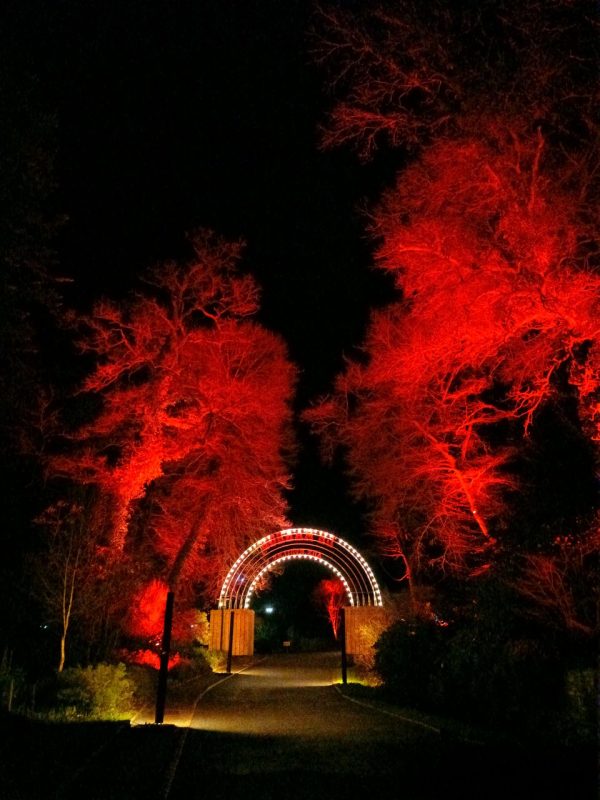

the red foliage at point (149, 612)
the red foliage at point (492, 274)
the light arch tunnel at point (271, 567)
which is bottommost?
the red foliage at point (149, 612)

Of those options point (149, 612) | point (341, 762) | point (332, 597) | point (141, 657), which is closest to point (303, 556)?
point (149, 612)

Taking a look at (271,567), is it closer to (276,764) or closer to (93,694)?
(93,694)

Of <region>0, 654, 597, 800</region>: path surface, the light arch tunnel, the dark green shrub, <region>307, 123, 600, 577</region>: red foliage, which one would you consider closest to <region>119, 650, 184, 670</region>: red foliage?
<region>0, 654, 597, 800</region>: path surface

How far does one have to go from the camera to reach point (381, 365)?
15891 mm

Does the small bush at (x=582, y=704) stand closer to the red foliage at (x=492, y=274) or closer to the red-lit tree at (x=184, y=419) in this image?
the red foliage at (x=492, y=274)

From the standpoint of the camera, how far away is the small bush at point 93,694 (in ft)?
35.0

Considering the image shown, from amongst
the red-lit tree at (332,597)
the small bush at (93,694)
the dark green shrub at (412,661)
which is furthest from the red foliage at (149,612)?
the red-lit tree at (332,597)

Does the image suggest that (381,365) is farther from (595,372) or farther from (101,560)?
(101,560)

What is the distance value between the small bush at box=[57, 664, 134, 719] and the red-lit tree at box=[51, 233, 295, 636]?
7098 millimetres

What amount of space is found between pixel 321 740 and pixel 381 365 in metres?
8.57

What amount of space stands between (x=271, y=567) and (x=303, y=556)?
1.63m

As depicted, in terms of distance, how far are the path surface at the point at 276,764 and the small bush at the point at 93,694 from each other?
3.76ft

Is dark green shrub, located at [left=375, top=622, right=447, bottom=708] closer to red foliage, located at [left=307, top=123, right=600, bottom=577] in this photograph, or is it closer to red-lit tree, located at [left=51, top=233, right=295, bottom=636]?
red foliage, located at [left=307, top=123, right=600, bottom=577]

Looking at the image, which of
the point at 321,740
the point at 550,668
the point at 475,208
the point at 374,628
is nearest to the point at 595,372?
the point at 475,208
